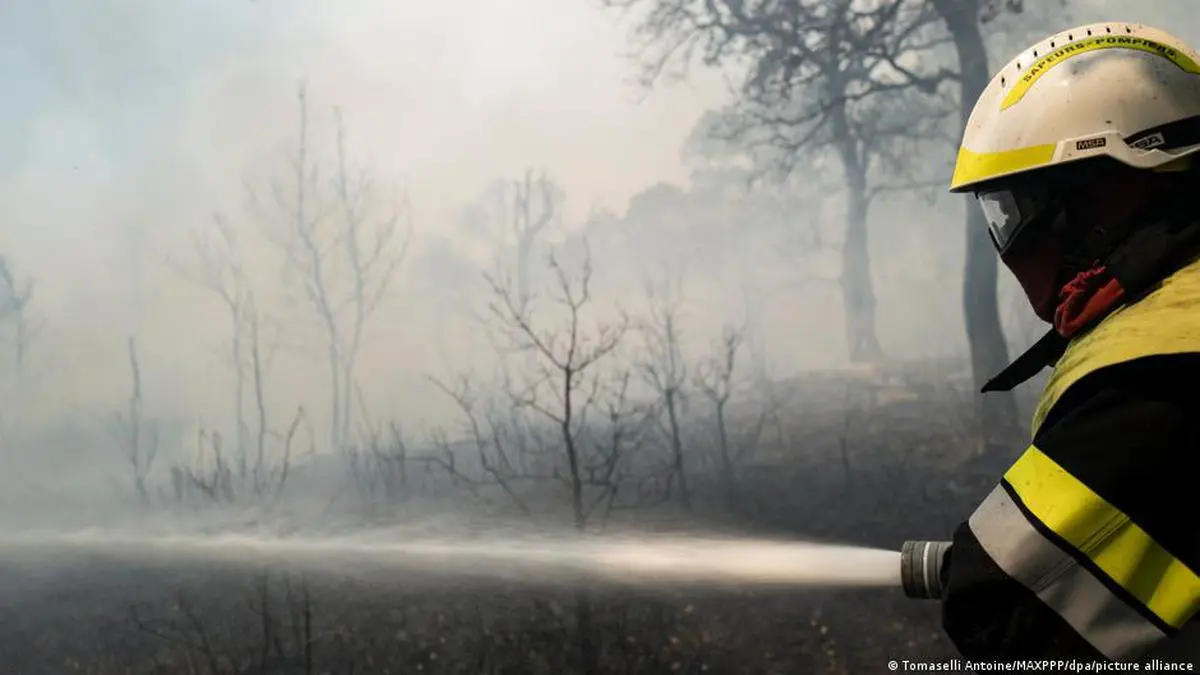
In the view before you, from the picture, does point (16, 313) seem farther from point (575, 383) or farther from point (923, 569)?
point (923, 569)

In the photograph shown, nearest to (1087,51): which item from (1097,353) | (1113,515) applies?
(1097,353)

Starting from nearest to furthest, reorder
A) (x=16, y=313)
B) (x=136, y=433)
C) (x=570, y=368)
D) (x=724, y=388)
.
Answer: (x=724, y=388) → (x=570, y=368) → (x=136, y=433) → (x=16, y=313)

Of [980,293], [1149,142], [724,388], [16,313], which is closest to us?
[1149,142]

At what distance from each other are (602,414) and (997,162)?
1.17m

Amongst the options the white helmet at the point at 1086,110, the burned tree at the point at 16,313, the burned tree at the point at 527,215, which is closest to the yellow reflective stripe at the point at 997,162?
the white helmet at the point at 1086,110

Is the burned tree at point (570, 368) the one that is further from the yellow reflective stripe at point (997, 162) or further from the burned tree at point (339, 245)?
the yellow reflective stripe at point (997, 162)

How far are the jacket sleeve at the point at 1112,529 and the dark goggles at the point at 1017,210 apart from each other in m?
0.24

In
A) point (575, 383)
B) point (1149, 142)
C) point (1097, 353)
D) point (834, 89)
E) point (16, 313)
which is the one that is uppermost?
point (834, 89)

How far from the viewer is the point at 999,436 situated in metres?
1.87

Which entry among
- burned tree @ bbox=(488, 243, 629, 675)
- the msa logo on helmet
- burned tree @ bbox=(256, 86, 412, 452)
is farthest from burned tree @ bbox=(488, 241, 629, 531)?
the msa logo on helmet

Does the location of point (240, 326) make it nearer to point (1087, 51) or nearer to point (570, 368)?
point (570, 368)

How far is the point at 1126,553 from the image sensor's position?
0.85m

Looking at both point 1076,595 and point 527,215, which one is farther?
point 527,215

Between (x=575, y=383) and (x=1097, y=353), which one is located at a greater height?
(x=575, y=383)
